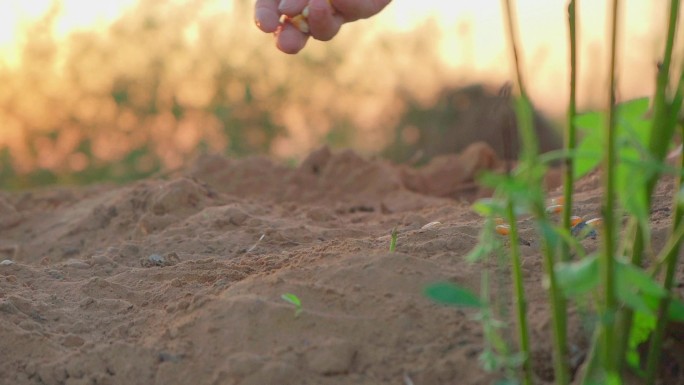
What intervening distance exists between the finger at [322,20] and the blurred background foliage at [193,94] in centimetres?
363

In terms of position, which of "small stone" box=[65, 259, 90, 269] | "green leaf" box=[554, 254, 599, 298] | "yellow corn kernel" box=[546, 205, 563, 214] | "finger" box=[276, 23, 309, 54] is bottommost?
"small stone" box=[65, 259, 90, 269]

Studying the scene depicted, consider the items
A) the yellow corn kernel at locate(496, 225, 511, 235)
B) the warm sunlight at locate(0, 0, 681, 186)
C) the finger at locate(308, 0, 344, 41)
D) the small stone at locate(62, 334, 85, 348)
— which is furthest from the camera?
the warm sunlight at locate(0, 0, 681, 186)

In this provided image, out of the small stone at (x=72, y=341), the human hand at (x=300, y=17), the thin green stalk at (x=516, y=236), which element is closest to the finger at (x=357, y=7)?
the human hand at (x=300, y=17)

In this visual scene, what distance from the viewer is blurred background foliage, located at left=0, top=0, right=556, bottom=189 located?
6.17 metres

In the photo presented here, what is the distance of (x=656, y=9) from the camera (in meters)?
5.64

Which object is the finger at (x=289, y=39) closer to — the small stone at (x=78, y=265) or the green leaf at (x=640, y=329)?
the small stone at (x=78, y=265)

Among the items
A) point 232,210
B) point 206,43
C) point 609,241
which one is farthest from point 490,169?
point 609,241

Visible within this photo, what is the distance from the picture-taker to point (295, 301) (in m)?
1.79

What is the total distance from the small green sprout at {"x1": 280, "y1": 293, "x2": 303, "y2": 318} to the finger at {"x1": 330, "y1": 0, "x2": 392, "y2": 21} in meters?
1.02

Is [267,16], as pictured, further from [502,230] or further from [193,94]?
[193,94]

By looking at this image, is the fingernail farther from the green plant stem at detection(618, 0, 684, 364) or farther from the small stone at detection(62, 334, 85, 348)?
the green plant stem at detection(618, 0, 684, 364)

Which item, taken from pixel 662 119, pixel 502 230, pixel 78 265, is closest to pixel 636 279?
pixel 662 119

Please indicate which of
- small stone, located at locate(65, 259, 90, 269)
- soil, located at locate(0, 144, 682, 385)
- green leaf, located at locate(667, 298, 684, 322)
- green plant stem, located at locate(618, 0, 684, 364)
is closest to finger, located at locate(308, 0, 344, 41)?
soil, located at locate(0, 144, 682, 385)

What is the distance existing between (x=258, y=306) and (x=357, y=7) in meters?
1.07
